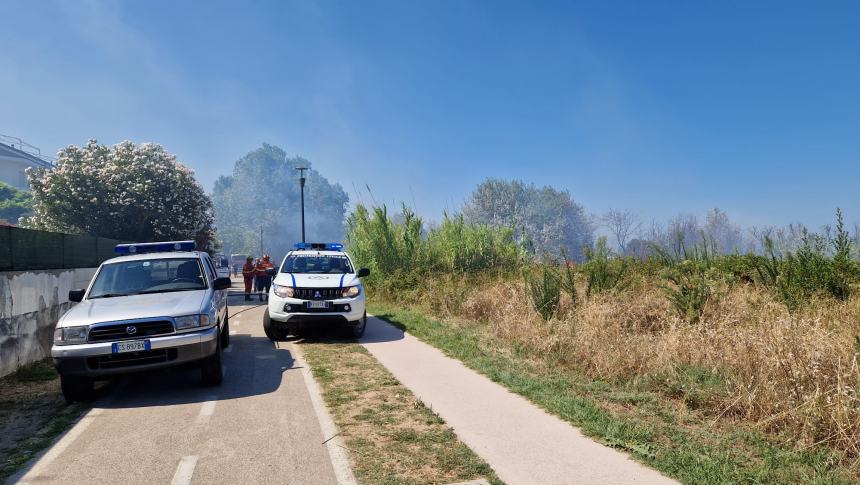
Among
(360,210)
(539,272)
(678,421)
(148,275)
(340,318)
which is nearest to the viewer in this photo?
(678,421)

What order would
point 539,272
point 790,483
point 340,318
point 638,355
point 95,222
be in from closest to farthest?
1. point 790,483
2. point 638,355
3. point 340,318
4. point 539,272
5. point 95,222

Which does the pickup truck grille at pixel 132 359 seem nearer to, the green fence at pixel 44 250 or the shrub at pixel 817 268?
the green fence at pixel 44 250

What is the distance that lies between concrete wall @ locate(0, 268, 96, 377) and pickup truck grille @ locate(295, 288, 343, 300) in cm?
423

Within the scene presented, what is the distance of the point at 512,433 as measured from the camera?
4867mm

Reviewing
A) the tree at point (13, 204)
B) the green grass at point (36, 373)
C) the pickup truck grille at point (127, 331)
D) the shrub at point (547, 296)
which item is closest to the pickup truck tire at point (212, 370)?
the pickup truck grille at point (127, 331)

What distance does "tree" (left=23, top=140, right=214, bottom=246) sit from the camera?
2616 centimetres

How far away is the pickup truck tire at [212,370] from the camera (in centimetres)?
654

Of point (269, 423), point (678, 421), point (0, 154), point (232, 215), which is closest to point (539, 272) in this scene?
point (678, 421)

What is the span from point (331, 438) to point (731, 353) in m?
4.69

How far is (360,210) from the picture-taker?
2050 cm

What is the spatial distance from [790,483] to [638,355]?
305 cm

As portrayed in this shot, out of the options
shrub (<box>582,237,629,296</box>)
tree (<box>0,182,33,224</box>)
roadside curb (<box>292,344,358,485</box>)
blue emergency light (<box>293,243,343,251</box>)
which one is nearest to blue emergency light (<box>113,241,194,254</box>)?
roadside curb (<box>292,344,358,485</box>)

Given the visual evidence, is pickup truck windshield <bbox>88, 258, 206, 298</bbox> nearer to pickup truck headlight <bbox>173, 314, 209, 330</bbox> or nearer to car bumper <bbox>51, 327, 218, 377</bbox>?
pickup truck headlight <bbox>173, 314, 209, 330</bbox>

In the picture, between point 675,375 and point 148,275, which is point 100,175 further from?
point 675,375
